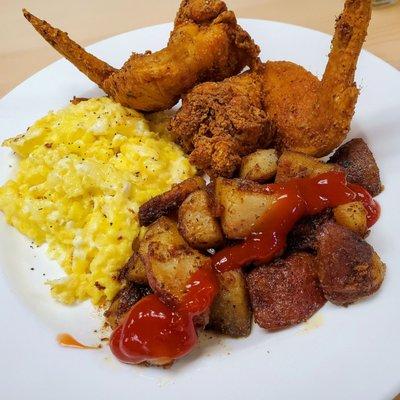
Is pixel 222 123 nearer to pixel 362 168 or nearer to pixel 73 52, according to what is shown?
pixel 362 168

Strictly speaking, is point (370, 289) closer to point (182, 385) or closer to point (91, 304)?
point (182, 385)

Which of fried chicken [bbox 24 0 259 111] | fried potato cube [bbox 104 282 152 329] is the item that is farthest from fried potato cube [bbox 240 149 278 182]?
fried potato cube [bbox 104 282 152 329]

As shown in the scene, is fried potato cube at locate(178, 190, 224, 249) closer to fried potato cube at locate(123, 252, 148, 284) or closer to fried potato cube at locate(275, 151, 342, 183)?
fried potato cube at locate(123, 252, 148, 284)

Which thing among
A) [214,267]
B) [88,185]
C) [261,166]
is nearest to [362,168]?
[261,166]

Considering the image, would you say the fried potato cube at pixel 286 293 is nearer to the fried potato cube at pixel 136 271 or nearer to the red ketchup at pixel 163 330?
the red ketchup at pixel 163 330

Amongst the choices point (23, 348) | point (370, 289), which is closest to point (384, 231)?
point (370, 289)
